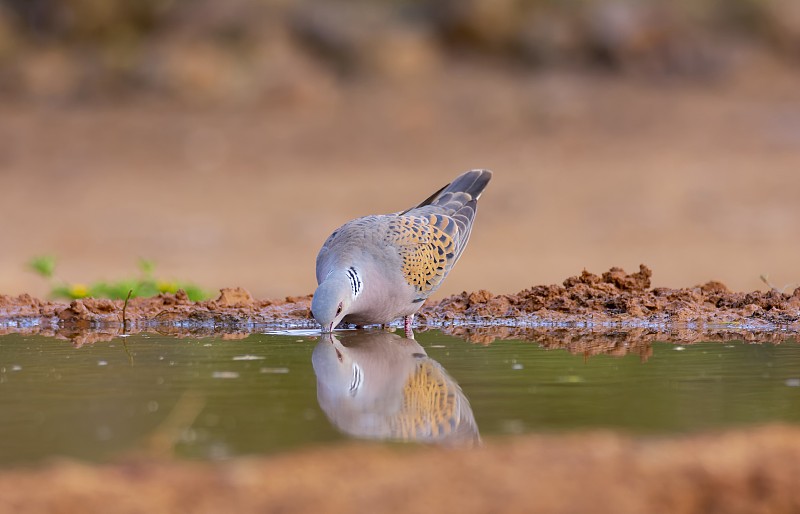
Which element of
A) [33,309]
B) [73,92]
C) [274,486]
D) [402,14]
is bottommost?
[274,486]

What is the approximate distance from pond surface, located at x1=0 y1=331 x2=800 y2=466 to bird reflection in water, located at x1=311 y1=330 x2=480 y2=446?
1 cm

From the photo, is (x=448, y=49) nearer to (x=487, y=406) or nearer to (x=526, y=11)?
(x=526, y=11)

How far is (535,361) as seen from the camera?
6516 mm

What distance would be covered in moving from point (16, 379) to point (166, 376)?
67cm

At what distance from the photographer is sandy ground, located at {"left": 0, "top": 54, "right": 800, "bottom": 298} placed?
18.3m

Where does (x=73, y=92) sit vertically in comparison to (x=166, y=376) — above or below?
above

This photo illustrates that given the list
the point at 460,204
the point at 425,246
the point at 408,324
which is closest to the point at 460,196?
the point at 460,204

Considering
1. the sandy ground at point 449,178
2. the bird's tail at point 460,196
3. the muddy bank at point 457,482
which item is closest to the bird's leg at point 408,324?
the sandy ground at point 449,178

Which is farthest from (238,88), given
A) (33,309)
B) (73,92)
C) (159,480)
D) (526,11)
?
(159,480)

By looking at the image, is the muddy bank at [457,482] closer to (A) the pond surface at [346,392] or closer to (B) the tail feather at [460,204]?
(A) the pond surface at [346,392]

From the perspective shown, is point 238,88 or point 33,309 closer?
point 33,309

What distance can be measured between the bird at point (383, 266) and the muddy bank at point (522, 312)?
13.6 inches

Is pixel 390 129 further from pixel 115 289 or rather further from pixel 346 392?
pixel 346 392

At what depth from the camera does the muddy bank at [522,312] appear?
783cm
